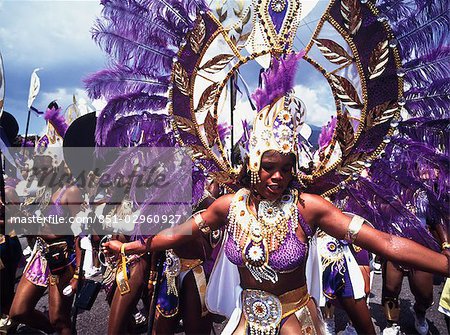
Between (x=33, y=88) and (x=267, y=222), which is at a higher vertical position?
(x=33, y=88)

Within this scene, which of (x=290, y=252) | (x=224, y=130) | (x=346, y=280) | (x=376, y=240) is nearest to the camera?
(x=376, y=240)

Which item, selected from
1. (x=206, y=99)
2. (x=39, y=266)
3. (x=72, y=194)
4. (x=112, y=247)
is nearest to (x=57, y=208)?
(x=72, y=194)

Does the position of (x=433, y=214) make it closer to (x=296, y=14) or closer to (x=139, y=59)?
(x=296, y=14)

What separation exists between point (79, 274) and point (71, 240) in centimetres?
75

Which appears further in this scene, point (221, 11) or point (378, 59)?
point (221, 11)

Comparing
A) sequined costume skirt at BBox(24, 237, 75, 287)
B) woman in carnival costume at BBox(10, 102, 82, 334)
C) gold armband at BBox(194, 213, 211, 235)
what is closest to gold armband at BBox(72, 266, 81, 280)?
woman in carnival costume at BBox(10, 102, 82, 334)

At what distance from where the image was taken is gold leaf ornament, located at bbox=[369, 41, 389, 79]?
7.83ft

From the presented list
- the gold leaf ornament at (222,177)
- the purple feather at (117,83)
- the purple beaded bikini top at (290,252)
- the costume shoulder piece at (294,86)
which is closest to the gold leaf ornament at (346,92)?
the costume shoulder piece at (294,86)

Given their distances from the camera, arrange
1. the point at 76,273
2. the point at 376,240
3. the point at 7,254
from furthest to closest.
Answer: the point at 7,254
the point at 76,273
the point at 376,240

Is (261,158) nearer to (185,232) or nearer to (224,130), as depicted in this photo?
(185,232)

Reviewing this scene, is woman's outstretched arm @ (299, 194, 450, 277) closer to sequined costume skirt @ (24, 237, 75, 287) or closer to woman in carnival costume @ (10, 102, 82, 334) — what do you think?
woman in carnival costume @ (10, 102, 82, 334)

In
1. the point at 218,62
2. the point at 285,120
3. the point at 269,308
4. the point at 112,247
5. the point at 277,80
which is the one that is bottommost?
the point at 269,308

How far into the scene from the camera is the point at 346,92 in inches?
99.7

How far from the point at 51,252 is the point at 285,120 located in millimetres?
3213
